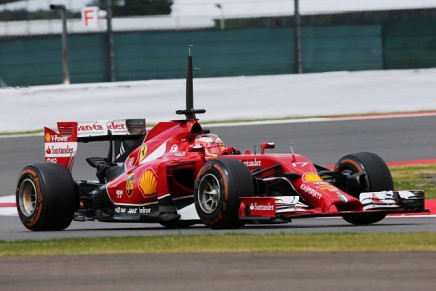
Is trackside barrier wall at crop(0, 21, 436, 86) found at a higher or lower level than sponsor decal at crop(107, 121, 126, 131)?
higher

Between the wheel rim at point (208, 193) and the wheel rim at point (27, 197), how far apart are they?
2301 millimetres

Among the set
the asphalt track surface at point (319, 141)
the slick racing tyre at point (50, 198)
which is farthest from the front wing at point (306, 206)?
the asphalt track surface at point (319, 141)

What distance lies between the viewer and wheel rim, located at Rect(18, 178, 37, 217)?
14.2m

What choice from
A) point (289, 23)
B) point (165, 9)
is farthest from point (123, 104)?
point (289, 23)

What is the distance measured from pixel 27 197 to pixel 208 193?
252cm

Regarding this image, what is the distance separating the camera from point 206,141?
1370 cm

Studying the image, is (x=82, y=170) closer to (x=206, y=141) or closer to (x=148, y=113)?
(x=148, y=113)

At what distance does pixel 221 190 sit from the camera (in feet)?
40.9

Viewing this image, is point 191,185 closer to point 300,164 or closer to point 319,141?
point 300,164

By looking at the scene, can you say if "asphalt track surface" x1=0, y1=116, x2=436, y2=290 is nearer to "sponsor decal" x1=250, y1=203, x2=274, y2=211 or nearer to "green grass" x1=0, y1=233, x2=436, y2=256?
"sponsor decal" x1=250, y1=203, x2=274, y2=211

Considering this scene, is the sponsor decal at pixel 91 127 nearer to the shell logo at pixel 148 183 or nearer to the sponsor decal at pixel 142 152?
the sponsor decal at pixel 142 152

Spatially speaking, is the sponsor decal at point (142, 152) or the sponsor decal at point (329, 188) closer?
the sponsor decal at point (329, 188)

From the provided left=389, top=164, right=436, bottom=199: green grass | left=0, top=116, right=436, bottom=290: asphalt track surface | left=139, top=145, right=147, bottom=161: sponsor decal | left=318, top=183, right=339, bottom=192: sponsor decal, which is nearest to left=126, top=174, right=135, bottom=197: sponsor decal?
left=139, top=145, right=147, bottom=161: sponsor decal

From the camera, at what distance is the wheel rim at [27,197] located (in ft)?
46.6
